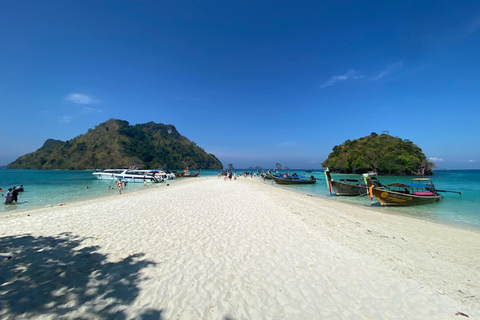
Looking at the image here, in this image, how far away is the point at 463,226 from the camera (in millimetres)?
11086

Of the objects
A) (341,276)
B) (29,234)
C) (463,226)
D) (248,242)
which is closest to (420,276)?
(341,276)

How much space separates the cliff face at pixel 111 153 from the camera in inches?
4911

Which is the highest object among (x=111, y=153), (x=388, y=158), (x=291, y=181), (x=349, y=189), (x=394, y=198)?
(x=111, y=153)

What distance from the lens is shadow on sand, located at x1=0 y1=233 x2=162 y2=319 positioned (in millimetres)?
3117

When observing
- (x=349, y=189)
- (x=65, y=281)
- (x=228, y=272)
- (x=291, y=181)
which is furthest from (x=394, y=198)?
(x=291, y=181)

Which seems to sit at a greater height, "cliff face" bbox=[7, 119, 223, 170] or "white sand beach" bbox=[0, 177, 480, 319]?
"cliff face" bbox=[7, 119, 223, 170]

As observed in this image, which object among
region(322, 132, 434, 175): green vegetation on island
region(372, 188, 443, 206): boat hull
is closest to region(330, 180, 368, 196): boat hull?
region(372, 188, 443, 206): boat hull

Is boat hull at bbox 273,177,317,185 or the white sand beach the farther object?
boat hull at bbox 273,177,317,185

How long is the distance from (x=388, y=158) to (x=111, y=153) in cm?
14402

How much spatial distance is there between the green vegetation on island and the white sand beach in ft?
202

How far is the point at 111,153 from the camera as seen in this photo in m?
127

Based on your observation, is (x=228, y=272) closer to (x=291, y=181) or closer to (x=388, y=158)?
(x=291, y=181)

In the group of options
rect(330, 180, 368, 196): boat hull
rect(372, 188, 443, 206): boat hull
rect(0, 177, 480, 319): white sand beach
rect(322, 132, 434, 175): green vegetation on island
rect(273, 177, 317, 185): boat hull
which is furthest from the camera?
rect(322, 132, 434, 175): green vegetation on island

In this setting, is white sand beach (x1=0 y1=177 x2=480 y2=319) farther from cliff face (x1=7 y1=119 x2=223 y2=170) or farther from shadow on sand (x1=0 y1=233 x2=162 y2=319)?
cliff face (x1=7 y1=119 x2=223 y2=170)
